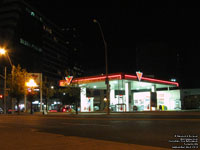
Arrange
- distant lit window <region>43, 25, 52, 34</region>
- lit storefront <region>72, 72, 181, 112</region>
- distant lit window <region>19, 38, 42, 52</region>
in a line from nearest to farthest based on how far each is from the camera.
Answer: lit storefront <region>72, 72, 181, 112</region> < distant lit window <region>19, 38, 42, 52</region> < distant lit window <region>43, 25, 52, 34</region>

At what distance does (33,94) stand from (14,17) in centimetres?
6581

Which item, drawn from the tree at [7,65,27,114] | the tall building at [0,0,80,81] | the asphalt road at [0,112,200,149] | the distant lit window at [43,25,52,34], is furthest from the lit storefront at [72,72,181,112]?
the distant lit window at [43,25,52,34]

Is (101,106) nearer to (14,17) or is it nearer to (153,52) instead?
(153,52)

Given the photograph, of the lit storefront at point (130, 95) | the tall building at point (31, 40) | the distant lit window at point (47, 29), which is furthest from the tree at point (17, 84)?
the distant lit window at point (47, 29)

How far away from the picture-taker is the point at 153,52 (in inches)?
3595

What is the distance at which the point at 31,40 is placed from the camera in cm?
11481

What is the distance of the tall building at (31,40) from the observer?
101 m

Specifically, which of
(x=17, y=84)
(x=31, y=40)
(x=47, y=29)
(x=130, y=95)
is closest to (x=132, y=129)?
(x=130, y=95)

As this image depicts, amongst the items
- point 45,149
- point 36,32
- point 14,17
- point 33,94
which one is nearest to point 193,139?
point 45,149

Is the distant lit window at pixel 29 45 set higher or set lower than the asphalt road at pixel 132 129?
higher

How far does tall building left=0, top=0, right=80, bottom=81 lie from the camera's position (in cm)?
10144

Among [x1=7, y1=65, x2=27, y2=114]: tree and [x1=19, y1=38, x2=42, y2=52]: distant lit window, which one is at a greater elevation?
[x1=19, y1=38, x2=42, y2=52]: distant lit window

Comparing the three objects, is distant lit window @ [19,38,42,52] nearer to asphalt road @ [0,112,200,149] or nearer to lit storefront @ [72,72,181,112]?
lit storefront @ [72,72,181,112]

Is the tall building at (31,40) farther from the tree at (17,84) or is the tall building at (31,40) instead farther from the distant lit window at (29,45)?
the tree at (17,84)
